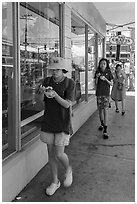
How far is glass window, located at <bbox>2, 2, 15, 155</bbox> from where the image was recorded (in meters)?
2.97

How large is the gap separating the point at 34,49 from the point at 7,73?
1883mm

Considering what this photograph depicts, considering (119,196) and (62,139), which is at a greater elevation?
(62,139)

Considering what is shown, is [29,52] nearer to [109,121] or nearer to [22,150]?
[22,150]

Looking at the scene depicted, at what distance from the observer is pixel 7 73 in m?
3.04

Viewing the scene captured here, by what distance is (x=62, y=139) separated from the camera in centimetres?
288

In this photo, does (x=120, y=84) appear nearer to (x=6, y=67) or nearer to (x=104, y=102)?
(x=104, y=102)

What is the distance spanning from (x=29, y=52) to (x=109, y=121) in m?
3.41

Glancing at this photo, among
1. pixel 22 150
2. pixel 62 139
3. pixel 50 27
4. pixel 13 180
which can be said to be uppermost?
pixel 50 27

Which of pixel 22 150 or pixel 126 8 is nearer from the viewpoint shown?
pixel 22 150

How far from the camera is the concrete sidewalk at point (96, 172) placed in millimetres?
2936

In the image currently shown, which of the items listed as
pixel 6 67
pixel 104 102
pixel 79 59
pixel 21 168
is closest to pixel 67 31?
pixel 104 102

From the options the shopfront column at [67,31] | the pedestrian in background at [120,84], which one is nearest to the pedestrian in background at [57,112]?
the shopfront column at [67,31]

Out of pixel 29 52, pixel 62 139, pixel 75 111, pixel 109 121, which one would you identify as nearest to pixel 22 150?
pixel 62 139

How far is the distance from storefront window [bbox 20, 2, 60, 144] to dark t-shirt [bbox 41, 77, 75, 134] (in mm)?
870
